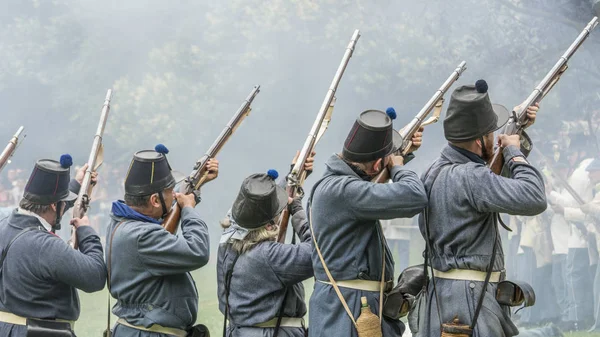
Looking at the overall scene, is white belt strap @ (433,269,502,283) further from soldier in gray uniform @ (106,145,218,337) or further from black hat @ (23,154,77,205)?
black hat @ (23,154,77,205)

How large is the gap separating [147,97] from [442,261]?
35.2 ft

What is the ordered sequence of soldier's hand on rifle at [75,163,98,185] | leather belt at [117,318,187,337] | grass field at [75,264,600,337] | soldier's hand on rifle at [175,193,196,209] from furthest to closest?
grass field at [75,264,600,337] → soldier's hand on rifle at [75,163,98,185] → soldier's hand on rifle at [175,193,196,209] → leather belt at [117,318,187,337]

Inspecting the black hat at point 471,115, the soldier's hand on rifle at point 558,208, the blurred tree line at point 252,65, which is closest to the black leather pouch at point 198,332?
the black hat at point 471,115

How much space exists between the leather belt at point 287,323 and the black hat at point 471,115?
5.25 feet

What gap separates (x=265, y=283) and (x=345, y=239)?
2.38ft

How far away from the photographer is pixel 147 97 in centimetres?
1422

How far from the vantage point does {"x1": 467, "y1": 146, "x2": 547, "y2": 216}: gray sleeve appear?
13.2 feet

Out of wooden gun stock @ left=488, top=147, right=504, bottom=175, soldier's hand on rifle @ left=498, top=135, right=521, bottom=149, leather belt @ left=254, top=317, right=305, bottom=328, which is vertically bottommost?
leather belt @ left=254, top=317, right=305, bottom=328

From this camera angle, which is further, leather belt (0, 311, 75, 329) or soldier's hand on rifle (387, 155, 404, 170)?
leather belt (0, 311, 75, 329)

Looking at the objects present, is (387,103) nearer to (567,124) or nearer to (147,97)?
(567,124)

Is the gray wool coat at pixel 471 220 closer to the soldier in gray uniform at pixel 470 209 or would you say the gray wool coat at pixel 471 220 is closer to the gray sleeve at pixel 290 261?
the soldier in gray uniform at pixel 470 209

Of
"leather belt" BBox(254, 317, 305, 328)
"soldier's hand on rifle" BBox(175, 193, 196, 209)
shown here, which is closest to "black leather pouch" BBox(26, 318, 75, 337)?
"soldier's hand on rifle" BBox(175, 193, 196, 209)

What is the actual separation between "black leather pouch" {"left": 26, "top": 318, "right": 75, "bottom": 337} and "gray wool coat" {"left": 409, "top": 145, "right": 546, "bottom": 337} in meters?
2.54

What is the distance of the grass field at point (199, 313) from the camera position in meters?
11.5
